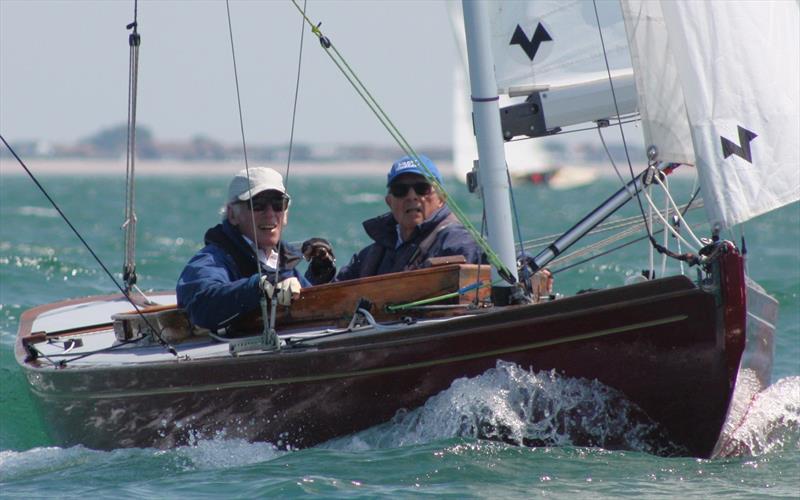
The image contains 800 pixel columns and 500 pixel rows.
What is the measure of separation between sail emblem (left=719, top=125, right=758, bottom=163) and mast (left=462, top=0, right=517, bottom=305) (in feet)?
2.93

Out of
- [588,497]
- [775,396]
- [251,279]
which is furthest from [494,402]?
[775,396]

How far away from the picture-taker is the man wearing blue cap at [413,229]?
667cm

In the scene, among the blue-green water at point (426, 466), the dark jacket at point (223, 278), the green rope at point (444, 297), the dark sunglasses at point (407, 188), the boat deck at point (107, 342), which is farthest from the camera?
the dark sunglasses at point (407, 188)

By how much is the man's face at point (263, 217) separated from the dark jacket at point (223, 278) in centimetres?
5

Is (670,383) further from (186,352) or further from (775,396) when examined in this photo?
(186,352)

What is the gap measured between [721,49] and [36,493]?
334 centimetres

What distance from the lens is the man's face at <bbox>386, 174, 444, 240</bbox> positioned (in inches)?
268

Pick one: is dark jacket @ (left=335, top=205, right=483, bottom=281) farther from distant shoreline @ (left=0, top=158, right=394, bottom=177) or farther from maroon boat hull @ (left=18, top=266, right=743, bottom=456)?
distant shoreline @ (left=0, top=158, right=394, bottom=177)

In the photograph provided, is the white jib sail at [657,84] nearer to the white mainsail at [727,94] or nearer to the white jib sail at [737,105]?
the white mainsail at [727,94]

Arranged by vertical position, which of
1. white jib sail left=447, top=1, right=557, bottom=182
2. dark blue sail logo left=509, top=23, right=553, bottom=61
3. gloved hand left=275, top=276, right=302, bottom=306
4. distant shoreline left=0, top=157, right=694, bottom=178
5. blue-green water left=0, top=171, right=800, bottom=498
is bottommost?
blue-green water left=0, top=171, right=800, bottom=498

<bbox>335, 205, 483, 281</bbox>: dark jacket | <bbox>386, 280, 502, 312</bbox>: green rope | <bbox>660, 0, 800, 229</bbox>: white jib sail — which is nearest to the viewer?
<bbox>660, 0, 800, 229</bbox>: white jib sail

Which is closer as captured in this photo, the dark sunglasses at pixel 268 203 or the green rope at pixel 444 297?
the green rope at pixel 444 297

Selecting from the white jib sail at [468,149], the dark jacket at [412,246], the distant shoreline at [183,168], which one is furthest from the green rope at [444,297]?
the distant shoreline at [183,168]

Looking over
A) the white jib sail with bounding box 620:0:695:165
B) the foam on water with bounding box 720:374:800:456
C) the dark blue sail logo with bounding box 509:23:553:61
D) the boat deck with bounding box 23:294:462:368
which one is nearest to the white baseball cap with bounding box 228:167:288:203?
the boat deck with bounding box 23:294:462:368
